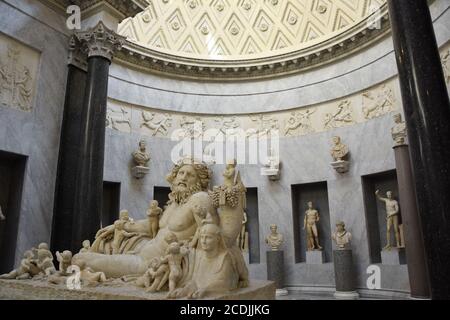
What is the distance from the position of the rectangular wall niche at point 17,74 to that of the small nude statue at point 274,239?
7.91 m

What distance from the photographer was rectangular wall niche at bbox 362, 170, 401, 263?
11.1 m

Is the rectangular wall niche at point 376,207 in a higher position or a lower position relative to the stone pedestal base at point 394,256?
higher

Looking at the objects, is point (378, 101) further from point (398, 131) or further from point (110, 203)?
point (110, 203)

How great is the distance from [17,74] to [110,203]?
537 cm

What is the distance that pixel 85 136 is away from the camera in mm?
7910

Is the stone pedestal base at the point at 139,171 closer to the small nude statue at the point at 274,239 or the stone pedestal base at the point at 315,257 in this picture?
the small nude statue at the point at 274,239

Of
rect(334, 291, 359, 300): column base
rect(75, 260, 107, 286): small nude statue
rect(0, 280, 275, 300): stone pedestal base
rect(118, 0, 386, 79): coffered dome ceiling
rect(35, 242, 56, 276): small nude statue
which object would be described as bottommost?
rect(334, 291, 359, 300): column base

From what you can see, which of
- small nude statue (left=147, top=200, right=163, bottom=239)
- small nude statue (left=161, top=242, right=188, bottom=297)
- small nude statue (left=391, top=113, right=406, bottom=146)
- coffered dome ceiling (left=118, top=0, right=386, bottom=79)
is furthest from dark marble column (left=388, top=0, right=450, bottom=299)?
coffered dome ceiling (left=118, top=0, right=386, bottom=79)

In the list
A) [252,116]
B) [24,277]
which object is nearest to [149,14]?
[252,116]

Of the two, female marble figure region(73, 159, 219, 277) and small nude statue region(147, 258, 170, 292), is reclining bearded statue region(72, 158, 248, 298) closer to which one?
female marble figure region(73, 159, 219, 277)

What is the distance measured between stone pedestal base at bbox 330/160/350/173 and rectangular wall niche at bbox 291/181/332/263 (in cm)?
90

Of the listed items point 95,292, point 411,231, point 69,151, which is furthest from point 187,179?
point 411,231

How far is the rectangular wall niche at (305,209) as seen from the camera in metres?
12.4

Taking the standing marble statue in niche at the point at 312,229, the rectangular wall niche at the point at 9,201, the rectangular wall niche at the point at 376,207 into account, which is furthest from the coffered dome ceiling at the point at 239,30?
the rectangular wall niche at the point at 9,201
